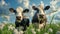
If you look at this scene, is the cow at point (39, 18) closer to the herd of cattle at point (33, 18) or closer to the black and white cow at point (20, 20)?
the herd of cattle at point (33, 18)

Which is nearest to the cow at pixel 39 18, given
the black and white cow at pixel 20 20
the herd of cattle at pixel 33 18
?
the herd of cattle at pixel 33 18

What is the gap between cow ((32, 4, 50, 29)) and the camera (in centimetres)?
249

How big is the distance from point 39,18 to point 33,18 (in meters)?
0.08

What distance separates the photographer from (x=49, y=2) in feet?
8.47

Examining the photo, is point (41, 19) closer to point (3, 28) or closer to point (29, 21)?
point (29, 21)

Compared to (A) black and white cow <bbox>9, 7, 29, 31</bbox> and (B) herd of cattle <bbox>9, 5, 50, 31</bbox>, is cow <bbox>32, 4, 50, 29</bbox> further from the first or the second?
(A) black and white cow <bbox>9, 7, 29, 31</bbox>

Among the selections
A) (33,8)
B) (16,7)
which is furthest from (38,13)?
(16,7)

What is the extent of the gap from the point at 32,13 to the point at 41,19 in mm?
130

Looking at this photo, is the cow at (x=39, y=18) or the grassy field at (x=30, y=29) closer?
the grassy field at (x=30, y=29)

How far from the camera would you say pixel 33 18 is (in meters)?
2.54

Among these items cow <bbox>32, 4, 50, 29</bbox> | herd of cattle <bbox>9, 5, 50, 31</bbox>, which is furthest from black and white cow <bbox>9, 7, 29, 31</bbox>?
cow <bbox>32, 4, 50, 29</bbox>

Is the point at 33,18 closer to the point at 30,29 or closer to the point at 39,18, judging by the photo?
the point at 39,18

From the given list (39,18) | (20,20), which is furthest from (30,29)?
(39,18)

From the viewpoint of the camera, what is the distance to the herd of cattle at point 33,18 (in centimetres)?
237
